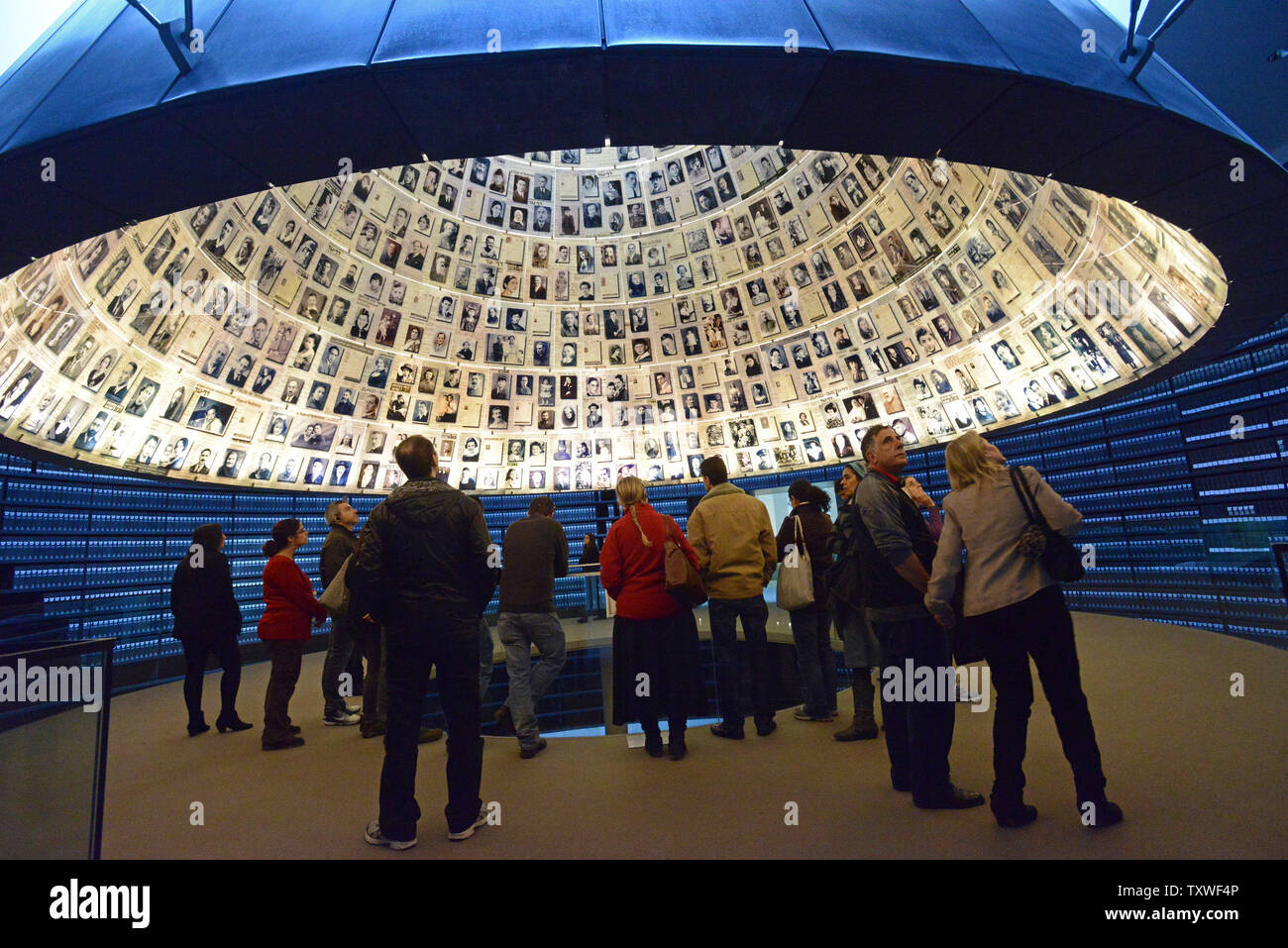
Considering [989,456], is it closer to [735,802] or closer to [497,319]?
[735,802]

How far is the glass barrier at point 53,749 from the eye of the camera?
8.21ft

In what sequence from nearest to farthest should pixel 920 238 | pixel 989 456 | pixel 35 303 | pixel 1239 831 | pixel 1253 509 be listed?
pixel 1239 831 → pixel 989 456 → pixel 35 303 → pixel 1253 509 → pixel 920 238

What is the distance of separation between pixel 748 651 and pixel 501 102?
3875 mm

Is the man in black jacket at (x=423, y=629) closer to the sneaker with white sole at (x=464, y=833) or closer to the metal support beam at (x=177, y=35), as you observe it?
the sneaker with white sole at (x=464, y=833)

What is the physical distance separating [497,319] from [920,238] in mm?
7469

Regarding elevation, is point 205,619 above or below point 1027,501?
below

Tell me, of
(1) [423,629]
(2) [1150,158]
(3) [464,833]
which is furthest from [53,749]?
(2) [1150,158]

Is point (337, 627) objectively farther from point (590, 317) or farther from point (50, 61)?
point (590, 317)

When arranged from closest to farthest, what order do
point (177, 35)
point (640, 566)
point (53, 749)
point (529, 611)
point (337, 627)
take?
point (53, 749)
point (177, 35)
point (640, 566)
point (529, 611)
point (337, 627)

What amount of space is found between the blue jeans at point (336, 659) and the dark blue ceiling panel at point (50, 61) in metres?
3.81

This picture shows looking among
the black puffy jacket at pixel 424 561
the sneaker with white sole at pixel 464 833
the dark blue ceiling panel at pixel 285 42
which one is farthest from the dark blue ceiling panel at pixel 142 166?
the sneaker with white sole at pixel 464 833

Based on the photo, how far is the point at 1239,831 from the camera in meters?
2.60

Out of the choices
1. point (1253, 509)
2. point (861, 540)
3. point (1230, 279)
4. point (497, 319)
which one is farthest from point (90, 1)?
point (1253, 509)

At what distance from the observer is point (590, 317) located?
12477 mm
